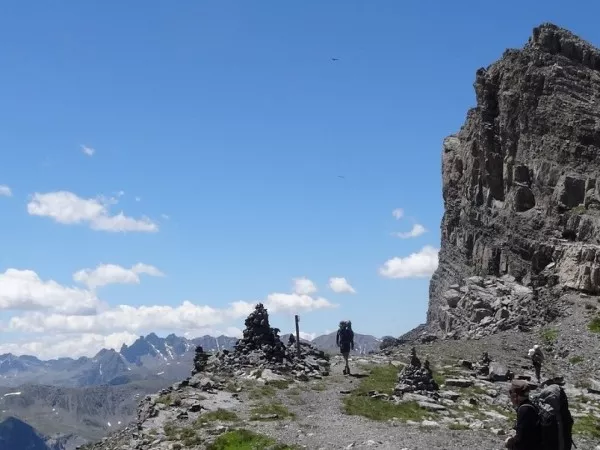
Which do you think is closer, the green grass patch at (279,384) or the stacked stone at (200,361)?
the green grass patch at (279,384)

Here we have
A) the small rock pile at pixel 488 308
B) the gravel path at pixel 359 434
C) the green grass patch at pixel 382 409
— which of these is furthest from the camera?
the small rock pile at pixel 488 308

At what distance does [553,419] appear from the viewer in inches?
547

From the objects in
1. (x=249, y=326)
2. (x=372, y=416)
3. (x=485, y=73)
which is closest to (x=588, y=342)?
(x=249, y=326)

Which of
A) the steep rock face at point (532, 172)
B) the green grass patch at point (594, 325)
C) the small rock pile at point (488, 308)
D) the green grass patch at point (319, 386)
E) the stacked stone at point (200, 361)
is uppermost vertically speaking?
the steep rock face at point (532, 172)

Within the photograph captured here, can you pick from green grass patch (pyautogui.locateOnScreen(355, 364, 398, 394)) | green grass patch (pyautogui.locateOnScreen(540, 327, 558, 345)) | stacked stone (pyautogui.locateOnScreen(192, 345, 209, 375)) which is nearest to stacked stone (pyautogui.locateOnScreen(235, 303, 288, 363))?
stacked stone (pyautogui.locateOnScreen(192, 345, 209, 375))

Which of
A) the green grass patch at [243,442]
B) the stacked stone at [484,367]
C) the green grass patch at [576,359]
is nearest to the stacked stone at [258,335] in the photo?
the stacked stone at [484,367]

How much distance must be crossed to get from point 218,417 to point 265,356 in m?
19.4

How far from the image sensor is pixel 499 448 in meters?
23.4

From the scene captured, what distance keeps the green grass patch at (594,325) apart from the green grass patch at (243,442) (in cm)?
4800

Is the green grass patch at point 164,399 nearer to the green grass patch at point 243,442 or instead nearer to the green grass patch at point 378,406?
the green grass patch at point 378,406

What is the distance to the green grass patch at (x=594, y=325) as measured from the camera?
6191 centimetres

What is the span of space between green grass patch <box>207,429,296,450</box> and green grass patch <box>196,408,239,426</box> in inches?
140

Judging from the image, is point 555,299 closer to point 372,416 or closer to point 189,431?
point 372,416

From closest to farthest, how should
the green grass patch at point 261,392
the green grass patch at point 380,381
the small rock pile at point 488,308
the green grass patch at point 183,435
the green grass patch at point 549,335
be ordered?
the green grass patch at point 183,435
the green grass patch at point 261,392
the green grass patch at point 380,381
the green grass patch at point 549,335
the small rock pile at point 488,308
